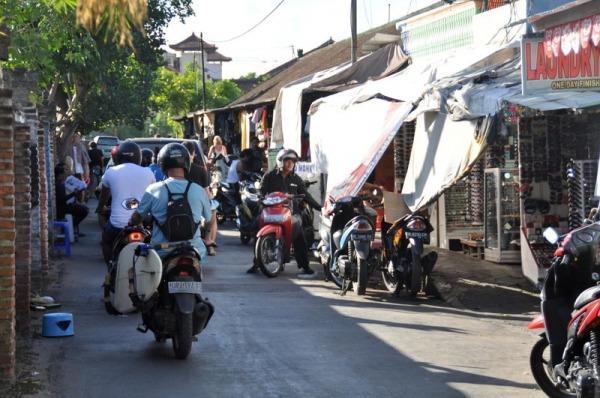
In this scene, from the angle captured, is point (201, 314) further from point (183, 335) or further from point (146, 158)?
point (146, 158)

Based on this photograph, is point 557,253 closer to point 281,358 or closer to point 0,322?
point 281,358

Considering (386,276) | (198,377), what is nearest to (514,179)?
(386,276)

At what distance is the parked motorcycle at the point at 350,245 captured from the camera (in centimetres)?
1333

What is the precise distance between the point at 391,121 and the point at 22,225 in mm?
5665

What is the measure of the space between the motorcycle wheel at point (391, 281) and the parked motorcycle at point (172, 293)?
429 cm

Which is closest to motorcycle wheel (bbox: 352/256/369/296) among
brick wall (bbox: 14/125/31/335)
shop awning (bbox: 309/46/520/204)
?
shop awning (bbox: 309/46/520/204)

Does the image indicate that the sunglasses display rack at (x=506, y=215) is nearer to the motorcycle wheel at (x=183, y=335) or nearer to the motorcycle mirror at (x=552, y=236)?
the motorcycle wheel at (x=183, y=335)

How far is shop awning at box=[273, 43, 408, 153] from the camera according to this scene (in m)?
21.7

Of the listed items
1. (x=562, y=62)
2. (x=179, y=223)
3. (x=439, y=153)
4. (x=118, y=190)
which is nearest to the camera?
(x=179, y=223)

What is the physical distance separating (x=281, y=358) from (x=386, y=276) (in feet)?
15.0

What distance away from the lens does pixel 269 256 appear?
1538cm

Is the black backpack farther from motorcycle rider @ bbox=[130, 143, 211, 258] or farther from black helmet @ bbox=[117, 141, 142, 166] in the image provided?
black helmet @ bbox=[117, 141, 142, 166]

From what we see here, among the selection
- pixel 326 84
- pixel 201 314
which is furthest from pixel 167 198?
pixel 326 84

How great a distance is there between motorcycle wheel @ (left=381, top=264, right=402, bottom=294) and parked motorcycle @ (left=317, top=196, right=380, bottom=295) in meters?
0.20
